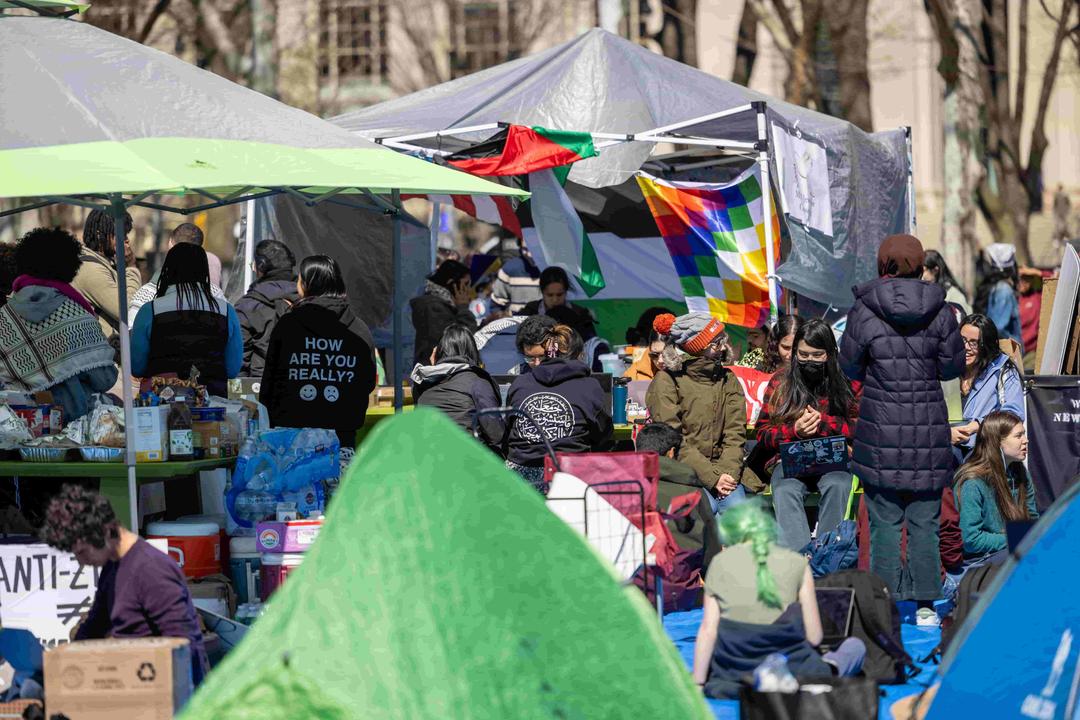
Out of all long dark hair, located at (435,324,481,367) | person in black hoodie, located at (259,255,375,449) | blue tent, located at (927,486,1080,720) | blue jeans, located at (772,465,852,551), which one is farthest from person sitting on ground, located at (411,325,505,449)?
blue tent, located at (927,486,1080,720)

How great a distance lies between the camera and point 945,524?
9.03 m

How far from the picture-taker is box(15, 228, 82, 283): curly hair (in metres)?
8.11

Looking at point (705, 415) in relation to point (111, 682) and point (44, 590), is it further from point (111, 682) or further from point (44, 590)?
point (111, 682)

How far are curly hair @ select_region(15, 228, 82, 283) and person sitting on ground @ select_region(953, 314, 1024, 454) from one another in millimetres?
5083

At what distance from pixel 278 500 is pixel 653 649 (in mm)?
3906

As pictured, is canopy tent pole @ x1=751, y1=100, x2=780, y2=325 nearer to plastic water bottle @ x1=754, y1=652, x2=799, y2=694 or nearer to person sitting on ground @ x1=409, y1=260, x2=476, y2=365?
person sitting on ground @ x1=409, y1=260, x2=476, y2=365

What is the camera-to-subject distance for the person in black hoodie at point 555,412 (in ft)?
29.7

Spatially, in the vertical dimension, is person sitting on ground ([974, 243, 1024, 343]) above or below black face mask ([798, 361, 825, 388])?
above

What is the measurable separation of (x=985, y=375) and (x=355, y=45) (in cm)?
3216

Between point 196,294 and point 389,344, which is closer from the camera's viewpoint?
point 196,294

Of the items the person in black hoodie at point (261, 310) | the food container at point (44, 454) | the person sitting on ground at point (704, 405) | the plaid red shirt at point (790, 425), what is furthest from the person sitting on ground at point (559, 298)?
the food container at point (44, 454)

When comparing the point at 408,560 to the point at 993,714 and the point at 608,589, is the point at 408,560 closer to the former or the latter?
the point at 608,589

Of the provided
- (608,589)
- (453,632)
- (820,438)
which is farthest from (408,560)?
(820,438)

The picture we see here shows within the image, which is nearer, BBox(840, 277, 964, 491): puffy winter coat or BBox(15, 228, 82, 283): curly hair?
BBox(15, 228, 82, 283): curly hair
